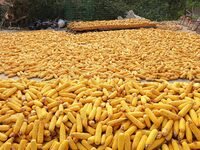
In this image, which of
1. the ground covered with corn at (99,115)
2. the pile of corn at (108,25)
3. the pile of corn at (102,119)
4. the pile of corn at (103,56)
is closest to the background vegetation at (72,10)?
the pile of corn at (108,25)

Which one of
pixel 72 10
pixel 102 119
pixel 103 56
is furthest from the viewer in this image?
pixel 72 10

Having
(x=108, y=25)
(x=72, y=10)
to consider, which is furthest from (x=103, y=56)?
(x=72, y=10)

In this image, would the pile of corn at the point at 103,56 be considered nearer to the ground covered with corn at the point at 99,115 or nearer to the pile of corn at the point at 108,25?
the ground covered with corn at the point at 99,115

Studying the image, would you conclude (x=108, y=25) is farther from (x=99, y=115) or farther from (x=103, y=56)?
(x=99, y=115)

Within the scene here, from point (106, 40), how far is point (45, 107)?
6606 millimetres

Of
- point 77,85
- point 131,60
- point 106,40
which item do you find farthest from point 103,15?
point 77,85

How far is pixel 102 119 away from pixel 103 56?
4.27 meters

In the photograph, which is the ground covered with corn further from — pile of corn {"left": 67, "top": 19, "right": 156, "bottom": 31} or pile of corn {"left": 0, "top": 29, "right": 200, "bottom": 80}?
pile of corn {"left": 67, "top": 19, "right": 156, "bottom": 31}

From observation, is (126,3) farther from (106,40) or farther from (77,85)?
(77,85)

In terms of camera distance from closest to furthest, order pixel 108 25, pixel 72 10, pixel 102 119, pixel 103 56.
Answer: pixel 102 119
pixel 103 56
pixel 108 25
pixel 72 10

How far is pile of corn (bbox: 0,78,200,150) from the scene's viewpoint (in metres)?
3.08

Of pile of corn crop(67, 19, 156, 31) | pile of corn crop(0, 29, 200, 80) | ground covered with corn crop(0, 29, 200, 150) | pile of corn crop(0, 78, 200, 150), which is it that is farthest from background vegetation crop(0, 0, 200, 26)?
pile of corn crop(0, 78, 200, 150)

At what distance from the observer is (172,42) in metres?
9.56

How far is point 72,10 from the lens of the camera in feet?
56.5
